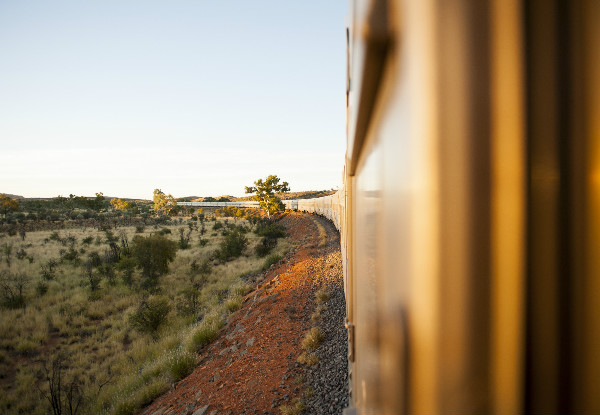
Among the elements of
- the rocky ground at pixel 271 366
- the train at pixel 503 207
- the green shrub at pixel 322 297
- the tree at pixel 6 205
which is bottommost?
the rocky ground at pixel 271 366

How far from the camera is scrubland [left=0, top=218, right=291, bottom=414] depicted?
7.49 metres

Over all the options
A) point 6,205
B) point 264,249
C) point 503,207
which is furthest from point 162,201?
point 503,207

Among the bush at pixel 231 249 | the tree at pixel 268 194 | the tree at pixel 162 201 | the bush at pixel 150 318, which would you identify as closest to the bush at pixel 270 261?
the bush at pixel 231 249

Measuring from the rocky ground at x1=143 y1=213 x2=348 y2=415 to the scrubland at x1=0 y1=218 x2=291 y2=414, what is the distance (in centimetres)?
80

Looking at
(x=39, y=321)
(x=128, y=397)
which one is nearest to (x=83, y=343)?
(x=39, y=321)

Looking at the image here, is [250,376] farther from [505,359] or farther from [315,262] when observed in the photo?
[315,262]

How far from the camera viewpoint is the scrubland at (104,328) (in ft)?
24.6

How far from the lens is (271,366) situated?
6.36 metres

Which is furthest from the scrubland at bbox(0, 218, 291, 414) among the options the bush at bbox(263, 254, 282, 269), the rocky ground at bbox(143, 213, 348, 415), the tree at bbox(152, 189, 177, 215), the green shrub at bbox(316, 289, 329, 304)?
the tree at bbox(152, 189, 177, 215)

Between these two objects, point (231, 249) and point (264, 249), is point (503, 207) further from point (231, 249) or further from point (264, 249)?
point (264, 249)

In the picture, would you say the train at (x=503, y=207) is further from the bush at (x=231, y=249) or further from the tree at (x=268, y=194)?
the tree at (x=268, y=194)

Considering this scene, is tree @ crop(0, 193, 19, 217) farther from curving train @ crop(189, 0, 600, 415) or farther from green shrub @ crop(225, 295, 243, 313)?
curving train @ crop(189, 0, 600, 415)

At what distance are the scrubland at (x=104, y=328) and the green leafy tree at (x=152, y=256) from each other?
51 cm

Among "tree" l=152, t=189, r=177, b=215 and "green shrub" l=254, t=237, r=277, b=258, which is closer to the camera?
"green shrub" l=254, t=237, r=277, b=258
